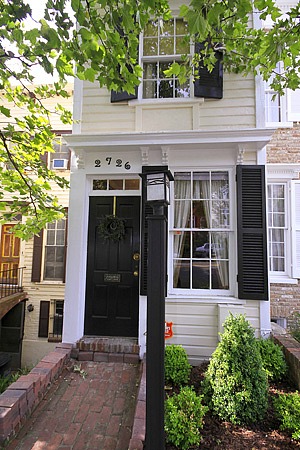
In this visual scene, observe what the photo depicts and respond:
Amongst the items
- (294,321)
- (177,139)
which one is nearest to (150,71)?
(177,139)

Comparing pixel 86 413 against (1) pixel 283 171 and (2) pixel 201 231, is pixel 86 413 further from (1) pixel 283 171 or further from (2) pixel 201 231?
(1) pixel 283 171

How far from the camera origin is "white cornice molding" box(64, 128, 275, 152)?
12.2 ft

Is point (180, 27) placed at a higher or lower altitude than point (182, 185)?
higher

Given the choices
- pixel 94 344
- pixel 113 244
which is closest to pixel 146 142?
pixel 113 244

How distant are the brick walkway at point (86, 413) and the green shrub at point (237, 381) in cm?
90

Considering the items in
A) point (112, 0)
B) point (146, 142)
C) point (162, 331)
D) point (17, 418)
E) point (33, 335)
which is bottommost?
point (33, 335)

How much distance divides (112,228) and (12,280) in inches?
250

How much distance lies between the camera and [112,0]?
2299mm

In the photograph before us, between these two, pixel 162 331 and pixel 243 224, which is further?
pixel 243 224

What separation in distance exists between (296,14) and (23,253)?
8.97 meters

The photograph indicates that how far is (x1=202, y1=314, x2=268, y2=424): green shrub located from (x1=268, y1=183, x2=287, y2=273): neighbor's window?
3697 mm

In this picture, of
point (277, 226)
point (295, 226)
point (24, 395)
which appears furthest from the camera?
point (277, 226)

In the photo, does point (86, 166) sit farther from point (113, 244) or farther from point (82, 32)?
point (82, 32)

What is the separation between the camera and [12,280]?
8.74m
